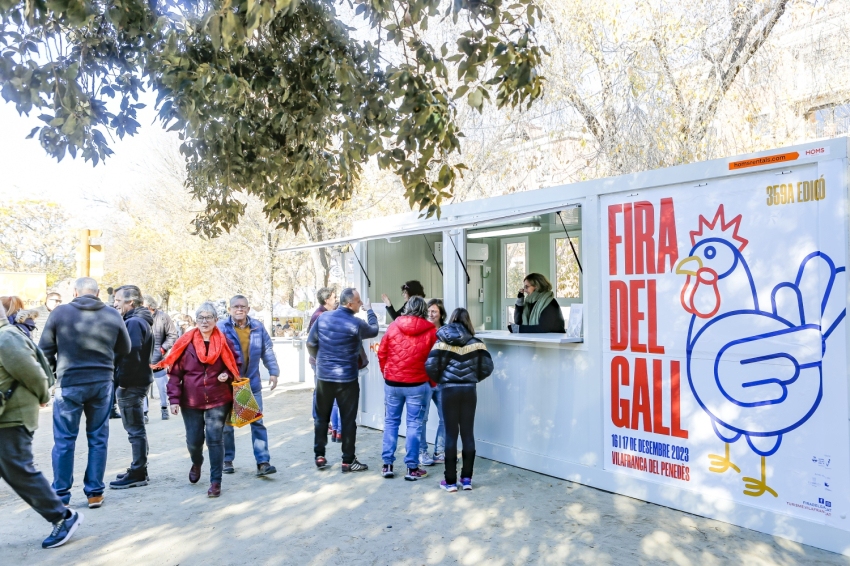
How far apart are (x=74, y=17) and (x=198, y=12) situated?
9.24ft

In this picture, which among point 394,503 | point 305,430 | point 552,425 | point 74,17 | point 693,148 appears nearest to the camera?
point 74,17

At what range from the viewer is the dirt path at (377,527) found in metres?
4.45

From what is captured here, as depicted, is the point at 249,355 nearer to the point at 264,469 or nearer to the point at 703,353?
the point at 264,469

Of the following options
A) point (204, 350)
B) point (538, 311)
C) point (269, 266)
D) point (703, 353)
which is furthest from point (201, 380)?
point (269, 266)

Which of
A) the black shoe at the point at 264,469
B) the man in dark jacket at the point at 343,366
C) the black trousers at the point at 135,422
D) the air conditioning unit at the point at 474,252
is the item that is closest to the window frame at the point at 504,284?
the air conditioning unit at the point at 474,252

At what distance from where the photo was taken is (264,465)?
648cm

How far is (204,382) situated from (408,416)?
74.9 inches

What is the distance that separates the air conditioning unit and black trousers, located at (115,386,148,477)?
4.10m

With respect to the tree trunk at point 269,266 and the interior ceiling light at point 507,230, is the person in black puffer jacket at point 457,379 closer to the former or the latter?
the interior ceiling light at point 507,230

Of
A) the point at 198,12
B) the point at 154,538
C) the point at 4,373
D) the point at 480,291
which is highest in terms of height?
the point at 198,12

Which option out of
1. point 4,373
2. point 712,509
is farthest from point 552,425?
point 4,373

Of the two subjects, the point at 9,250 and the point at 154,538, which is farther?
the point at 9,250

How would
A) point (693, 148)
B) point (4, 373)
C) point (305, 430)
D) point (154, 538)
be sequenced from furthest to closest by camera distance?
point (693, 148) → point (305, 430) → point (154, 538) → point (4, 373)

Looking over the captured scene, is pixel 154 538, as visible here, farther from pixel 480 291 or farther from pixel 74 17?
pixel 480 291
